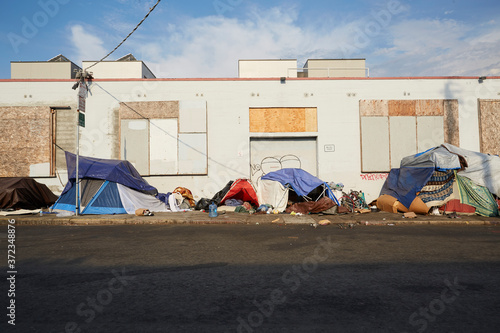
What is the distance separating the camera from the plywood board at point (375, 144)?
55.0 feet

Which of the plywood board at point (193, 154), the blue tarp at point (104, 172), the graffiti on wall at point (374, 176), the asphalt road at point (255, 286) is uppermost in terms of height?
the plywood board at point (193, 154)

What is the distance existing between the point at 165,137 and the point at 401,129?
11.9 meters

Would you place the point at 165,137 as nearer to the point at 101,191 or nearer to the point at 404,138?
the point at 101,191

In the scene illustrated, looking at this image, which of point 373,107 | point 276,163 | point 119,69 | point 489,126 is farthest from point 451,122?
point 119,69

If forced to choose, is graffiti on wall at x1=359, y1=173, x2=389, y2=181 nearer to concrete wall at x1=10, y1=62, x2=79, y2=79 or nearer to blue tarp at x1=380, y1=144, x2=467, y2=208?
blue tarp at x1=380, y1=144, x2=467, y2=208

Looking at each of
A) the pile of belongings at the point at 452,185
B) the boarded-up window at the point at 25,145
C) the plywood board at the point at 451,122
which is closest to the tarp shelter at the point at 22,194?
the boarded-up window at the point at 25,145

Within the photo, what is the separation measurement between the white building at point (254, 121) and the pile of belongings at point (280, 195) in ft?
7.33

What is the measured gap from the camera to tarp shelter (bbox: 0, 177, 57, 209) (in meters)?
13.1

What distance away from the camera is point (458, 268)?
16.7 feet

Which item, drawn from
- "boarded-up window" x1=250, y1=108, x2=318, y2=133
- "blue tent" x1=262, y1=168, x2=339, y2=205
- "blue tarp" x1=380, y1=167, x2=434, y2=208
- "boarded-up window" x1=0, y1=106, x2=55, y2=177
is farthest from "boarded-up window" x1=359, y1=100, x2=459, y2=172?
"boarded-up window" x1=0, y1=106, x2=55, y2=177

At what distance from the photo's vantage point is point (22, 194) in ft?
44.4

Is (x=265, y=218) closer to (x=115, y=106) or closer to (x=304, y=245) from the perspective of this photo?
(x=304, y=245)

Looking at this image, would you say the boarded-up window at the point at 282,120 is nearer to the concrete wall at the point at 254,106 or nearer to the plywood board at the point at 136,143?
the concrete wall at the point at 254,106

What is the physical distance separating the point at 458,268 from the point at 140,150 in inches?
578
